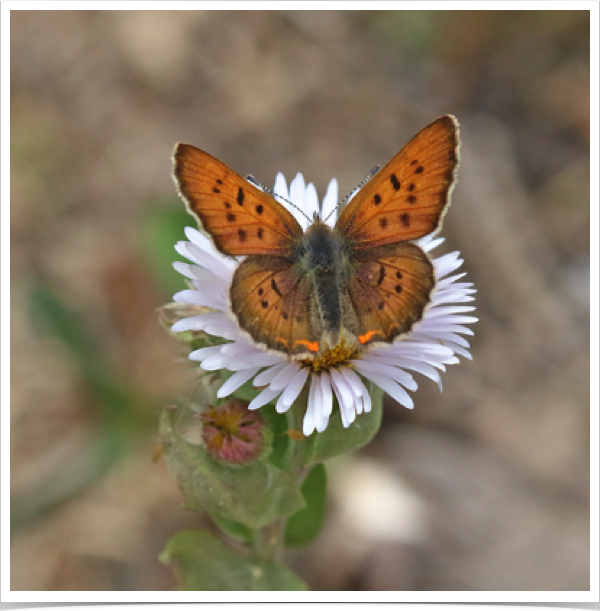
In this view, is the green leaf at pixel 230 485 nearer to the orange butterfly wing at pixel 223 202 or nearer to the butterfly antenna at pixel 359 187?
the orange butterfly wing at pixel 223 202

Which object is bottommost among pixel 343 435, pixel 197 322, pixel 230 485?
pixel 230 485

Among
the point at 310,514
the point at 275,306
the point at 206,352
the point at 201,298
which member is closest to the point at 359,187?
the point at 275,306

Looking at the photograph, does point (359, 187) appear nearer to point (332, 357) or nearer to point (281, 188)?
point (281, 188)

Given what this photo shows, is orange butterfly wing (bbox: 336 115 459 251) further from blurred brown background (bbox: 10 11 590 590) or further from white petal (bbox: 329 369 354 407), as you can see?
blurred brown background (bbox: 10 11 590 590)

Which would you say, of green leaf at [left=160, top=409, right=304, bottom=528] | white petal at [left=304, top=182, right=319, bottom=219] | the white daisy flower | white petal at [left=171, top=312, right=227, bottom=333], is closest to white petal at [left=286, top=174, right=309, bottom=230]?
white petal at [left=304, top=182, right=319, bottom=219]

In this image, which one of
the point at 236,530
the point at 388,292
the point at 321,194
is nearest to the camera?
the point at 388,292

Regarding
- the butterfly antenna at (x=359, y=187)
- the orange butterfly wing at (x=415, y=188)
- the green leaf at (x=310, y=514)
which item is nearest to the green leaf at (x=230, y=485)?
the green leaf at (x=310, y=514)

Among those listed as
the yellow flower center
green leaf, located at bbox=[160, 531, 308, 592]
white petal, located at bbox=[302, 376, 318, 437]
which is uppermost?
the yellow flower center
